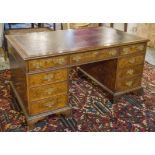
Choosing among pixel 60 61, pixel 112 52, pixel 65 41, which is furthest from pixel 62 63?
pixel 112 52

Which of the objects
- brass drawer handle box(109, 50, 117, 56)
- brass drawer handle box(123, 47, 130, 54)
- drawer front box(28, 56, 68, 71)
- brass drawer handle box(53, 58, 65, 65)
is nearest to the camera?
drawer front box(28, 56, 68, 71)

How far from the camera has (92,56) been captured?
236 centimetres

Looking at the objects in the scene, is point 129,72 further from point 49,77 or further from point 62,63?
point 49,77

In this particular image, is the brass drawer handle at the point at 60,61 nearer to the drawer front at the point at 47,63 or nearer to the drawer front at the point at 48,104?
the drawer front at the point at 47,63

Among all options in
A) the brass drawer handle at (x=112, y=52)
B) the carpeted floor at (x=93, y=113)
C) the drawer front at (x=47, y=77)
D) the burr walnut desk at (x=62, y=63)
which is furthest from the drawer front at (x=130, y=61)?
the drawer front at (x=47, y=77)

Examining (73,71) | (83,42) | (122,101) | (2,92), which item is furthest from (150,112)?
(2,92)

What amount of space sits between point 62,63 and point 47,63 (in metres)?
0.16

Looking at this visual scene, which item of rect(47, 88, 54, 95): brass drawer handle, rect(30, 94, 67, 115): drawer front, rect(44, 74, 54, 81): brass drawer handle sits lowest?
rect(30, 94, 67, 115): drawer front

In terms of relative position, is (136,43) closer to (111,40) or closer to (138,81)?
(111,40)

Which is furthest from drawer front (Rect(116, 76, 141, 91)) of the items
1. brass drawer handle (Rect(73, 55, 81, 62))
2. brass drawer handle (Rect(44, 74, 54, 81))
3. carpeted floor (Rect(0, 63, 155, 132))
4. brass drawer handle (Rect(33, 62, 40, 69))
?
brass drawer handle (Rect(33, 62, 40, 69))

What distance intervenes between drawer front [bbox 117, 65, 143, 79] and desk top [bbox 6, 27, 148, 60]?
0.33 metres

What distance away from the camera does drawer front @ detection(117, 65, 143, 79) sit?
2684 mm

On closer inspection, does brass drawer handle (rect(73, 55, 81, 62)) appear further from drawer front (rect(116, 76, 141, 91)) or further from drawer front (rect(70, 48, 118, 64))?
drawer front (rect(116, 76, 141, 91))

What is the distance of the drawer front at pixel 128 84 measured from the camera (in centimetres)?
274
